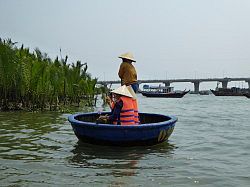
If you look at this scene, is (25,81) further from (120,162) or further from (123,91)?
(120,162)

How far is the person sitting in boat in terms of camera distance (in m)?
8.98

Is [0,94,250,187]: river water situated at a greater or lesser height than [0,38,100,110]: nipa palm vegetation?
lesser

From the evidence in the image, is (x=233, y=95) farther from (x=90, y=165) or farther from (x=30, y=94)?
(x=90, y=165)

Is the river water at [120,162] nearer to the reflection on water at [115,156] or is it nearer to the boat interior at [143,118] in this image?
the reflection on water at [115,156]

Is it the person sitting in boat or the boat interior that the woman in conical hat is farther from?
the boat interior

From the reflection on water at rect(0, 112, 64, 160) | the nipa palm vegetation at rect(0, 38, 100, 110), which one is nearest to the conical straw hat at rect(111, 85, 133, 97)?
the reflection on water at rect(0, 112, 64, 160)

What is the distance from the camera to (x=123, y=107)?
9.05 meters

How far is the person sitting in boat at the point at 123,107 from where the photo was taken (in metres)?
8.98

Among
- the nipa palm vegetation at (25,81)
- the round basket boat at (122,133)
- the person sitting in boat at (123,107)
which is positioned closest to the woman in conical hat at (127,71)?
the person sitting in boat at (123,107)

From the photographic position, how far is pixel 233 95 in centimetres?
8238

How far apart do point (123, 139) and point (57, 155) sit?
1.65m

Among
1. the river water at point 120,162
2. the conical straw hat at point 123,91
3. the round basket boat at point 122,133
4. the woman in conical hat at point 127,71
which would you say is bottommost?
the river water at point 120,162

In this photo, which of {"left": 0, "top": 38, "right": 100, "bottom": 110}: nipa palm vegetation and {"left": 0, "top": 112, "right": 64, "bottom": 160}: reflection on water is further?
{"left": 0, "top": 38, "right": 100, "bottom": 110}: nipa palm vegetation

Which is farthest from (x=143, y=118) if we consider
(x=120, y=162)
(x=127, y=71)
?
(x=120, y=162)
